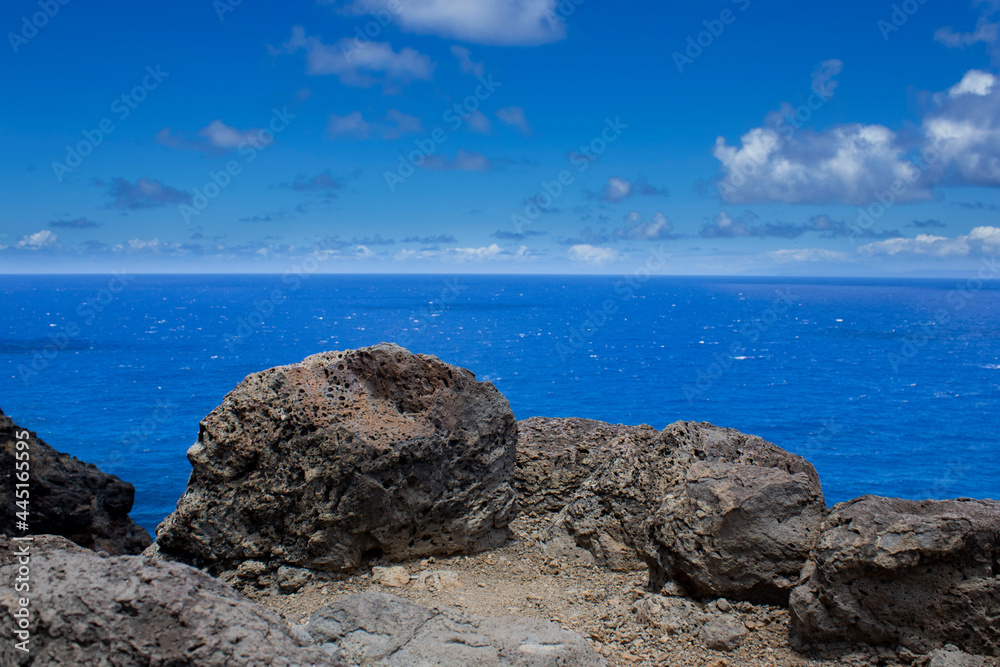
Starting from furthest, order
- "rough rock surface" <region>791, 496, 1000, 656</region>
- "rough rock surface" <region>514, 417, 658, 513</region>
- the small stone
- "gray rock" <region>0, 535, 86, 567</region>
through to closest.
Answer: "rough rock surface" <region>514, 417, 658, 513</region> < the small stone < "rough rock surface" <region>791, 496, 1000, 656</region> < "gray rock" <region>0, 535, 86, 567</region>

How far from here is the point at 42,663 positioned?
16.8 ft

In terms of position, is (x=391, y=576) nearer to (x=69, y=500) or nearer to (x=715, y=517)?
(x=715, y=517)

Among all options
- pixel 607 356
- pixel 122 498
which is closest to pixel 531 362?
pixel 607 356

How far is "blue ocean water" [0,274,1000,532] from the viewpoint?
146ft

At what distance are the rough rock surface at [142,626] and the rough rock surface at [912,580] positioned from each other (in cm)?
531

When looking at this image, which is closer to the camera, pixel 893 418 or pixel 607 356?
pixel 893 418

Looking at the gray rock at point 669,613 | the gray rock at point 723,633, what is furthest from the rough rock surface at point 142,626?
the gray rock at point 723,633

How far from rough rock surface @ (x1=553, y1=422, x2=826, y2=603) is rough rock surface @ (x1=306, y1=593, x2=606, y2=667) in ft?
7.97

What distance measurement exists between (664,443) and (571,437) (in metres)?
2.33

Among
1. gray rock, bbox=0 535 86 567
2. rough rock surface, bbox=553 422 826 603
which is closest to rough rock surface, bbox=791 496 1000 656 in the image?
rough rock surface, bbox=553 422 826 603

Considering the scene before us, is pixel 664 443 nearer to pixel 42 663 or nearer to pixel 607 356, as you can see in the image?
pixel 42 663

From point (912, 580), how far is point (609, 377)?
2700 inches

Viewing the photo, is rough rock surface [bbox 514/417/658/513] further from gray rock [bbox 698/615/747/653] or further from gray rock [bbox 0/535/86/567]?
gray rock [bbox 0/535/86/567]

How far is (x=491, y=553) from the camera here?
10.6 m
